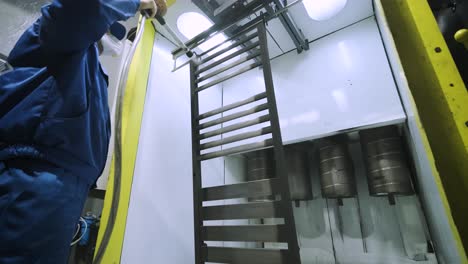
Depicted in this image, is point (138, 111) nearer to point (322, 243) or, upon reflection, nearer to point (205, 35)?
point (205, 35)

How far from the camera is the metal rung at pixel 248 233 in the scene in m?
0.90

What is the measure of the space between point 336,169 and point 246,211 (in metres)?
0.88

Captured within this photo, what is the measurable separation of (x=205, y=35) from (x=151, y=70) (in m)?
0.44

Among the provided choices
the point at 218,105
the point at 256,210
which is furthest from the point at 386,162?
the point at 218,105

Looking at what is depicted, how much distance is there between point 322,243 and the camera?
1.74 meters

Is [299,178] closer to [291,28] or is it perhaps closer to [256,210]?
[256,210]

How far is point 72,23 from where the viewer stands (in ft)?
1.77

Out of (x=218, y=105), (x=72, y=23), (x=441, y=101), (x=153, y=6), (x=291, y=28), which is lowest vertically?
(x=441, y=101)

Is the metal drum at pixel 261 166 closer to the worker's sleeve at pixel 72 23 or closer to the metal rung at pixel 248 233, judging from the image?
the metal rung at pixel 248 233

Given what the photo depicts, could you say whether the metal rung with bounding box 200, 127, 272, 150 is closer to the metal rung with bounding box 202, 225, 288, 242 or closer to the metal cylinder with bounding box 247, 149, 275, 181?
the metal rung with bounding box 202, 225, 288, 242

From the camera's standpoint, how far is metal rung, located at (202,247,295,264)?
34.6 inches

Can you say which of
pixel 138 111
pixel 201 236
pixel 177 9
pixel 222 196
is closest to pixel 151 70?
pixel 138 111

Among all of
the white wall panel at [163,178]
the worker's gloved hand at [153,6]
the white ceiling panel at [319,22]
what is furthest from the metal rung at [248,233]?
the white ceiling panel at [319,22]

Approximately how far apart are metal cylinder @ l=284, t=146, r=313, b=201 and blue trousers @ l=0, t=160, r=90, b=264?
4.90ft
